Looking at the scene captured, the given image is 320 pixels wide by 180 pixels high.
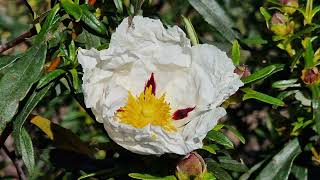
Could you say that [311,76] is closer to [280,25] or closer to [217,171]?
[280,25]

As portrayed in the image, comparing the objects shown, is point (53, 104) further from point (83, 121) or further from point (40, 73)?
→ point (40, 73)

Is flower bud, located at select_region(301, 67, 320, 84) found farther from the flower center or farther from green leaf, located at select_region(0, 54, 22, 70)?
green leaf, located at select_region(0, 54, 22, 70)

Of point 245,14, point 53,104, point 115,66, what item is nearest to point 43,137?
point 53,104

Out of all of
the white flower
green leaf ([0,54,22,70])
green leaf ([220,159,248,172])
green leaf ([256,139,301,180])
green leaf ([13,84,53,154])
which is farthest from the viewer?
green leaf ([256,139,301,180])

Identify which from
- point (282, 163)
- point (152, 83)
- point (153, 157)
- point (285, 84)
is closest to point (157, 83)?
point (152, 83)

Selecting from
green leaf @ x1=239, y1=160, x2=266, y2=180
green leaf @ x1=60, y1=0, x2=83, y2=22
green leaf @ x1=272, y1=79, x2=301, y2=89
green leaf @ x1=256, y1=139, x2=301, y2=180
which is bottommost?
green leaf @ x1=239, y1=160, x2=266, y2=180

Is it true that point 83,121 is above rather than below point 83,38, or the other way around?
below

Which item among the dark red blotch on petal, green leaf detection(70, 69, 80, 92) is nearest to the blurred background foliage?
green leaf detection(70, 69, 80, 92)

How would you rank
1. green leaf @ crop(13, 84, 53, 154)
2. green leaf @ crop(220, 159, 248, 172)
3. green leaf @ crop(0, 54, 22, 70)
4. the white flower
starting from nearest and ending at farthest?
the white flower, green leaf @ crop(13, 84, 53, 154), green leaf @ crop(0, 54, 22, 70), green leaf @ crop(220, 159, 248, 172)
